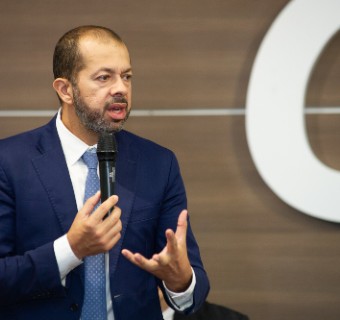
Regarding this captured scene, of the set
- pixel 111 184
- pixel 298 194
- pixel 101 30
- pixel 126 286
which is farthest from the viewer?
pixel 298 194

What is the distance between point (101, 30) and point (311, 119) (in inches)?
52.4

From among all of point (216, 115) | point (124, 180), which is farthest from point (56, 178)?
point (216, 115)

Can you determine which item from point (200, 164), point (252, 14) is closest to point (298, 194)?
point (200, 164)

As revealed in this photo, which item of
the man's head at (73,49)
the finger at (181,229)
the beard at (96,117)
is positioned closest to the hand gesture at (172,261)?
the finger at (181,229)

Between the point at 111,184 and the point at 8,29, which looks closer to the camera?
the point at 111,184

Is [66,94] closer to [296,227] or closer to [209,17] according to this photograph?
[209,17]

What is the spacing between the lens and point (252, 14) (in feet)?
10.1

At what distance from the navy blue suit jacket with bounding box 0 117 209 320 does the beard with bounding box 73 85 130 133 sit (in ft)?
0.36

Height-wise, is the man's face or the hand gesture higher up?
the man's face

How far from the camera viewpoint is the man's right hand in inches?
65.4

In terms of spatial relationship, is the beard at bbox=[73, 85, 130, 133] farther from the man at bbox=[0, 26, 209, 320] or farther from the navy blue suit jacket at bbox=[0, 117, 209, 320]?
the navy blue suit jacket at bbox=[0, 117, 209, 320]

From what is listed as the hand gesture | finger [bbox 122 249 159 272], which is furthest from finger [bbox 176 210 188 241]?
finger [bbox 122 249 159 272]

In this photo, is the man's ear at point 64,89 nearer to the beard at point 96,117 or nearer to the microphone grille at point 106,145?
the beard at point 96,117

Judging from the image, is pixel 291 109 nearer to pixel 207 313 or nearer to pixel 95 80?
pixel 207 313
